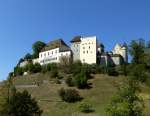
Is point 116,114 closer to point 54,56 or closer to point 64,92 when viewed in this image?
point 64,92

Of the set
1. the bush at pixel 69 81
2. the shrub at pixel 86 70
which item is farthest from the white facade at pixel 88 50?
the bush at pixel 69 81

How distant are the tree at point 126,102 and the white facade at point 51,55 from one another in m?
Result: 95.7

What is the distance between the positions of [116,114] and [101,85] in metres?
68.1

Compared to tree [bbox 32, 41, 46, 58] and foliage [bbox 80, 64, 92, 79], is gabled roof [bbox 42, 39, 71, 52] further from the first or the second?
foliage [bbox 80, 64, 92, 79]

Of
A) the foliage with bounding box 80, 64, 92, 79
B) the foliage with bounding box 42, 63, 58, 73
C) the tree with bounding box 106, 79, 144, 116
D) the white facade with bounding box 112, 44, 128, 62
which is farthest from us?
the white facade with bounding box 112, 44, 128, 62

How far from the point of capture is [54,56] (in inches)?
5984

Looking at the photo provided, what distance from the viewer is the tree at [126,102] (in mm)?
46281

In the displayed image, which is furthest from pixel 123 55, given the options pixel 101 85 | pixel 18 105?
pixel 18 105

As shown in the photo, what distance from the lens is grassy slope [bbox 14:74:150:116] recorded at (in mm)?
85431

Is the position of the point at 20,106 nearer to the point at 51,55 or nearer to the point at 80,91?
the point at 80,91

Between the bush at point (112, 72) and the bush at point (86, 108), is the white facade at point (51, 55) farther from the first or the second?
the bush at point (86, 108)

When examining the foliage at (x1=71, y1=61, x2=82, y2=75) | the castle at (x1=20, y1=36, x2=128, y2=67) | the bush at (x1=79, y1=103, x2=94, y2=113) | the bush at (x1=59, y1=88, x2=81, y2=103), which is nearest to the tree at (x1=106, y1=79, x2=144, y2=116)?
the bush at (x1=79, y1=103, x2=94, y2=113)

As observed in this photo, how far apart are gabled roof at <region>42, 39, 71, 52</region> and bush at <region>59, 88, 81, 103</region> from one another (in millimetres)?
44488

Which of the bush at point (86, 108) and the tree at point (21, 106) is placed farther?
the bush at point (86, 108)
